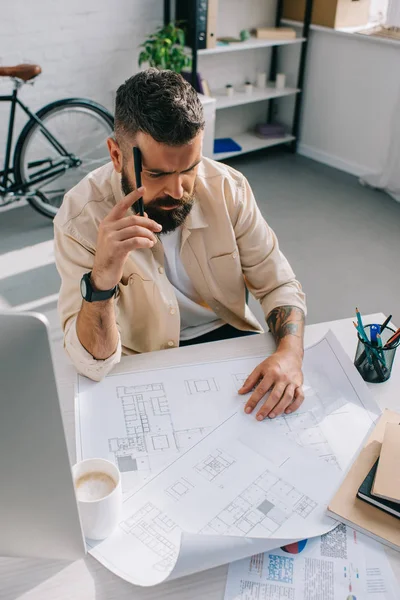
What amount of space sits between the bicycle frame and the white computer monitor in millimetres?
2539

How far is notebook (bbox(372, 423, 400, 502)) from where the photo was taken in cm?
85

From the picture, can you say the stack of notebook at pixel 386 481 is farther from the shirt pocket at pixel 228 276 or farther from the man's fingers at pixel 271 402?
the shirt pocket at pixel 228 276

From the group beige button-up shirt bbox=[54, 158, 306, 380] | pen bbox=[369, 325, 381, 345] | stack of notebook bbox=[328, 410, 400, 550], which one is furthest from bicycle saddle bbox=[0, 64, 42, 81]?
stack of notebook bbox=[328, 410, 400, 550]

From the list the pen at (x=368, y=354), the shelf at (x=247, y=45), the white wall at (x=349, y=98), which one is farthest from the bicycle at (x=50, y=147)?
the pen at (x=368, y=354)

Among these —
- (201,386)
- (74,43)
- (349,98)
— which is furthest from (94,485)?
(349,98)

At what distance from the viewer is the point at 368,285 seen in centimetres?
274

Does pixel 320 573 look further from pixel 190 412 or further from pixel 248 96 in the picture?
pixel 248 96

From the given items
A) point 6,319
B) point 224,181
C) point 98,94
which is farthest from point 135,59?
point 6,319

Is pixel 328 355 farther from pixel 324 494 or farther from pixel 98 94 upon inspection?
pixel 98 94

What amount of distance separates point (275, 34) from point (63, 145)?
5.21ft

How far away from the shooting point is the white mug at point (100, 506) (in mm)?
795

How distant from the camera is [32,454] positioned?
0.62 metres

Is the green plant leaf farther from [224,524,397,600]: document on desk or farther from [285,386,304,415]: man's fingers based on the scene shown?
[224,524,397,600]: document on desk

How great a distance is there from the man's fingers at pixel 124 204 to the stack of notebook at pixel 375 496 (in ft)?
1.89
